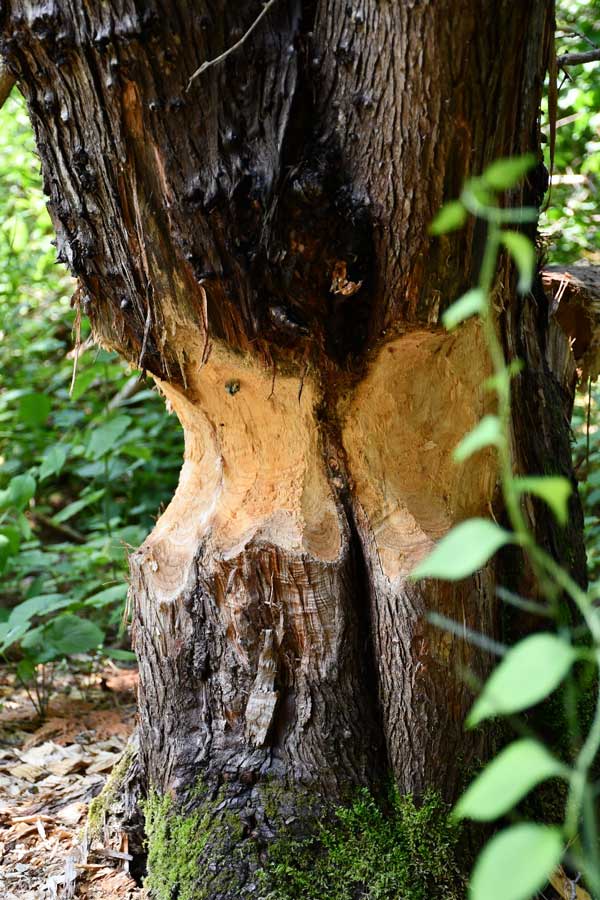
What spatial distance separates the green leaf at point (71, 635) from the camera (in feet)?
9.83

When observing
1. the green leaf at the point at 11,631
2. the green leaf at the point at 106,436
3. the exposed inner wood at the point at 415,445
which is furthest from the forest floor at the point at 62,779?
the exposed inner wood at the point at 415,445

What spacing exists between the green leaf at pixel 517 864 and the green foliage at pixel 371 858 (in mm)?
1414

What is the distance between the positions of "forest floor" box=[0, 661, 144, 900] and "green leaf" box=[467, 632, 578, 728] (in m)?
1.77

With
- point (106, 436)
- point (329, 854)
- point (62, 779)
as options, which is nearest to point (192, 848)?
point (329, 854)

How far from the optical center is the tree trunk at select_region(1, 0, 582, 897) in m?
1.65

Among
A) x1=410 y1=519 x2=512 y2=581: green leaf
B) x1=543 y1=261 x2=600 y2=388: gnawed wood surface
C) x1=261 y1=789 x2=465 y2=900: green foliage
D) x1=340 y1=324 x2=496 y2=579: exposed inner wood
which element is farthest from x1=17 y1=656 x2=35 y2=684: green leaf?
x1=410 y1=519 x2=512 y2=581: green leaf

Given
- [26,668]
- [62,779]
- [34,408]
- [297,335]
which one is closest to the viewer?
[297,335]

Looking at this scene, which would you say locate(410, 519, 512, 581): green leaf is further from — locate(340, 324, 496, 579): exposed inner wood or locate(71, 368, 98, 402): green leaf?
locate(71, 368, 98, 402): green leaf

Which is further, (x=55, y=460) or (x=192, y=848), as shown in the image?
(x=55, y=460)

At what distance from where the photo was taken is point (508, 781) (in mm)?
635

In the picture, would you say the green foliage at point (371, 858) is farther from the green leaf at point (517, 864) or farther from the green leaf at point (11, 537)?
the green leaf at point (11, 537)

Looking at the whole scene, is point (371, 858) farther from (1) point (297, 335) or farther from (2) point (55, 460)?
(2) point (55, 460)

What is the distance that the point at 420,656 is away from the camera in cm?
194

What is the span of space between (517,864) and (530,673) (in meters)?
0.13
